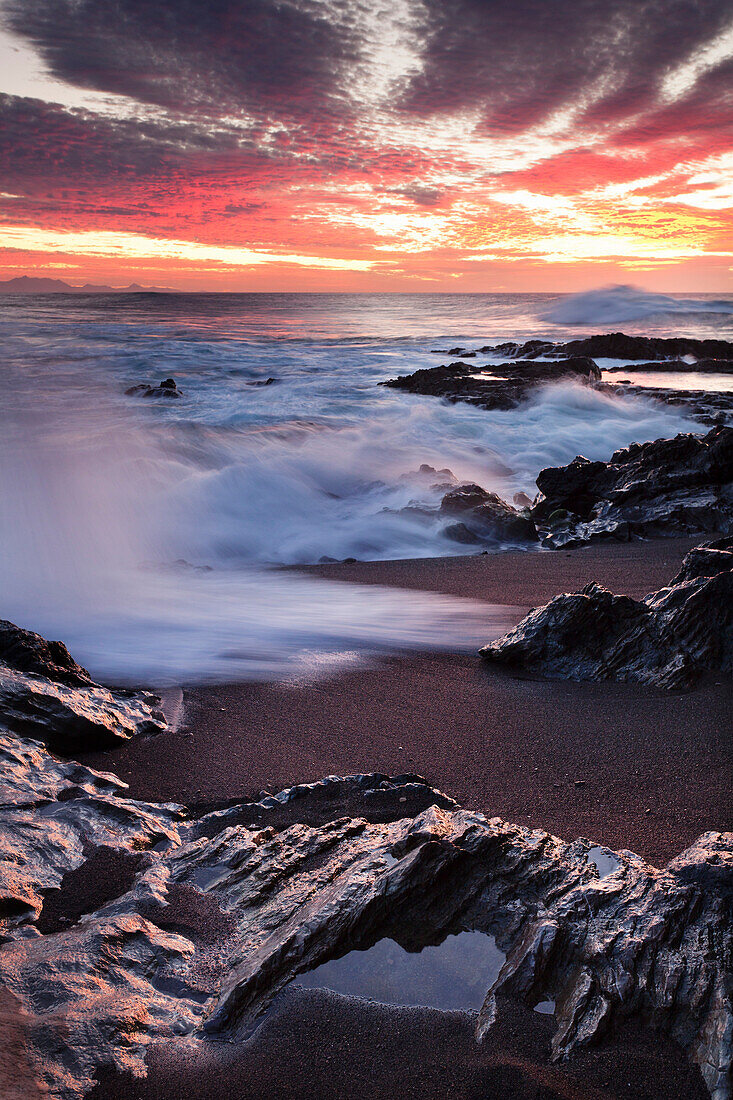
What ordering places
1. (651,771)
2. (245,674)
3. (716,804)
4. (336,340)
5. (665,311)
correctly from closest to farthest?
(716,804)
(651,771)
(245,674)
(336,340)
(665,311)

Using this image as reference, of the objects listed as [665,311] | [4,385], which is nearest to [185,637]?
[4,385]

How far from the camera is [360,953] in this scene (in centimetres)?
195

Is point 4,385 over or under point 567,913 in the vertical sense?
over

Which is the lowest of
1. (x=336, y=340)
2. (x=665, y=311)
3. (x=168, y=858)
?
(x=168, y=858)

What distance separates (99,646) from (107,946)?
3156 millimetres

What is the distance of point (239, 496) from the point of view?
10.9 metres

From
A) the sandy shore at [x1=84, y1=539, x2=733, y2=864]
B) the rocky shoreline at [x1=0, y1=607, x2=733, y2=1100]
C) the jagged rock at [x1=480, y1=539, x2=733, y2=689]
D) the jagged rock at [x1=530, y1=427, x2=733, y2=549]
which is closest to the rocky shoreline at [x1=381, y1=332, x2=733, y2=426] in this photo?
the jagged rock at [x1=530, y1=427, x2=733, y2=549]

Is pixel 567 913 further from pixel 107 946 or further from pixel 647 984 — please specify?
pixel 107 946

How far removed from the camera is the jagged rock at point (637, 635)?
12.4ft

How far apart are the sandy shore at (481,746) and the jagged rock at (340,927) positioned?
47 centimetres

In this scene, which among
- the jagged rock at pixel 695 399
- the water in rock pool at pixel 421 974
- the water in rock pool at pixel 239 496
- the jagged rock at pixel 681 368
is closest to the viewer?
the water in rock pool at pixel 421 974

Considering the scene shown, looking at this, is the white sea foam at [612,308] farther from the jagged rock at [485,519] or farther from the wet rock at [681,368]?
the jagged rock at [485,519]

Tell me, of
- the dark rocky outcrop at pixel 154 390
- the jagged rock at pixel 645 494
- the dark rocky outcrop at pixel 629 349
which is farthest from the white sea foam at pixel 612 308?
the jagged rock at pixel 645 494

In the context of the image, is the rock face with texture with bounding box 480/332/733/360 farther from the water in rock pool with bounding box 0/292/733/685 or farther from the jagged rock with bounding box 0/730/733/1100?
the jagged rock with bounding box 0/730/733/1100
